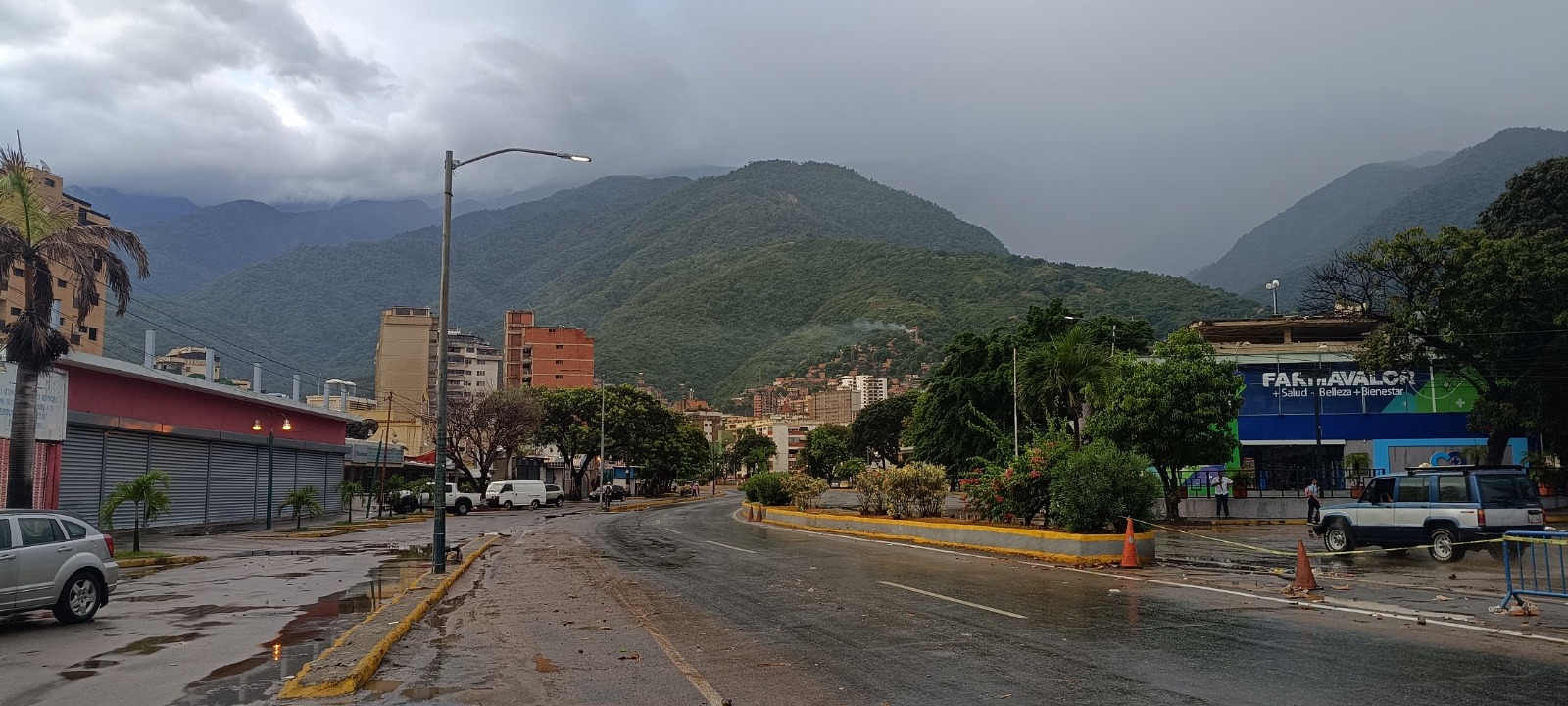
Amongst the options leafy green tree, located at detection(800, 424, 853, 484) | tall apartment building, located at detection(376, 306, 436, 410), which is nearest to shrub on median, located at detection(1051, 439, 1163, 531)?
leafy green tree, located at detection(800, 424, 853, 484)

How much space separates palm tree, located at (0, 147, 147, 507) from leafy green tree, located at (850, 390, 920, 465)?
310ft

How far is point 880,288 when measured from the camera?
627 feet

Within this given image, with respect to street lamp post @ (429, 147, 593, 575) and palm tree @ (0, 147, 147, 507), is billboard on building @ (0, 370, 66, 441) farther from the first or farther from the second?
street lamp post @ (429, 147, 593, 575)

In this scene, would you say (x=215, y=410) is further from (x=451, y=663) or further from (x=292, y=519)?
(x=451, y=663)

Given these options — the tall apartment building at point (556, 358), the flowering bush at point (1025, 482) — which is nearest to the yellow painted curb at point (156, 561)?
the flowering bush at point (1025, 482)

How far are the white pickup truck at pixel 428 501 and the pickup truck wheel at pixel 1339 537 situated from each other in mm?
43344

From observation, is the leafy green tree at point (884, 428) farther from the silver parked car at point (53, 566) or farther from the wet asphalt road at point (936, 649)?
the silver parked car at point (53, 566)

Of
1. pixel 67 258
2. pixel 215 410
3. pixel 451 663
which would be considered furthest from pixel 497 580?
pixel 215 410

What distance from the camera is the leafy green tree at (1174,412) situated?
37.0 meters

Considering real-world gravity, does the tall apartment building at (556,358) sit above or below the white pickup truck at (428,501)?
above

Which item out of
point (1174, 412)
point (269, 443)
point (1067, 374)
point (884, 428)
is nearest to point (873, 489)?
point (1067, 374)

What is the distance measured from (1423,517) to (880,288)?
6750 inches

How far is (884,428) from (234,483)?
85.0 metres

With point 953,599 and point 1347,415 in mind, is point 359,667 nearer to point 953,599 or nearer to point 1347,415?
point 953,599
